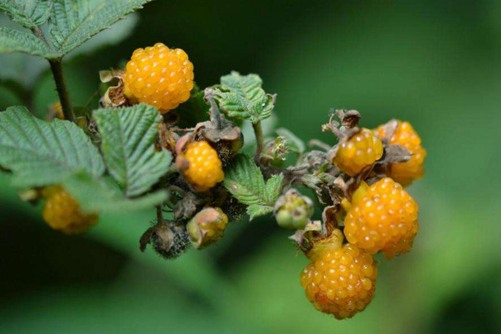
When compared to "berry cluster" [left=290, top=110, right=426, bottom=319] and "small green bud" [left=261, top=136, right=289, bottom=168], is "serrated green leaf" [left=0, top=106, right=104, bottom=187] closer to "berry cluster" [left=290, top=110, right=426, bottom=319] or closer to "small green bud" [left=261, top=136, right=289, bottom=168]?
"small green bud" [left=261, top=136, right=289, bottom=168]

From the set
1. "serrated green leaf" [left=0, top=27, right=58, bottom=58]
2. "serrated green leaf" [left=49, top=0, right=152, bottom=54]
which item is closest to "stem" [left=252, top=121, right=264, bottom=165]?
"serrated green leaf" [left=49, top=0, right=152, bottom=54]

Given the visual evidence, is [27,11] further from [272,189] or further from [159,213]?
[272,189]

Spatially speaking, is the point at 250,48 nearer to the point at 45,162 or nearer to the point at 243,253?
the point at 243,253

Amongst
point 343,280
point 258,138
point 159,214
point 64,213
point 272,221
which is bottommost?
point 272,221

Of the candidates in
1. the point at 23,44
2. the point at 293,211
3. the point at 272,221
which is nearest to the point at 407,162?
the point at 293,211

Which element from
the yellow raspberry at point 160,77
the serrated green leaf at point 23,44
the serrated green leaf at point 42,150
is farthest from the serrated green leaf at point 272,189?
the serrated green leaf at point 23,44

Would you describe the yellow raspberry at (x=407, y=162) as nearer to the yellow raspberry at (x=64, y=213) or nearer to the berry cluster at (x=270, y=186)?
the berry cluster at (x=270, y=186)
